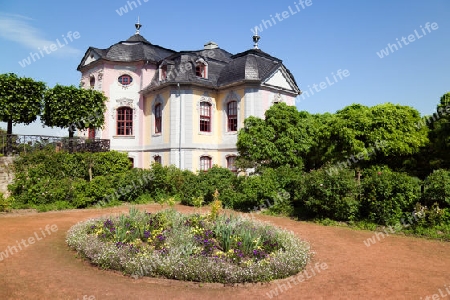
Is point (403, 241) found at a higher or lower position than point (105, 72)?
lower

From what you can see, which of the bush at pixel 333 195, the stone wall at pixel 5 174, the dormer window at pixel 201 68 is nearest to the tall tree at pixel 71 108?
the stone wall at pixel 5 174

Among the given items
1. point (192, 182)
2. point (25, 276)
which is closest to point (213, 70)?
point (192, 182)

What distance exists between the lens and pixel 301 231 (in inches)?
376

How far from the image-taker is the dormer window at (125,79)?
22.9 metres

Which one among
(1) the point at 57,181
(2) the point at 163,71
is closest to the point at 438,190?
(1) the point at 57,181

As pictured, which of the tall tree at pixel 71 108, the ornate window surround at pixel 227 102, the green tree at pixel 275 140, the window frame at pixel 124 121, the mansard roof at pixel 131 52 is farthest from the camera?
the window frame at pixel 124 121

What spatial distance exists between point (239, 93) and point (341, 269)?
15.7m

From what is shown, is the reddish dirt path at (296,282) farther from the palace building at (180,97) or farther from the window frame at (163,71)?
the window frame at (163,71)

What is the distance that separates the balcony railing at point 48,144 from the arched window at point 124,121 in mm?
3920

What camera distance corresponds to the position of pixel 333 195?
1043cm

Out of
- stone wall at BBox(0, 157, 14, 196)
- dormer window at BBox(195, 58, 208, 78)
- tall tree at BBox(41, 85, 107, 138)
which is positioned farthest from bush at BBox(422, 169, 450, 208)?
tall tree at BBox(41, 85, 107, 138)

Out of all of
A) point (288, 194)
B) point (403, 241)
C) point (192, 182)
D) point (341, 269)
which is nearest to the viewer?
point (341, 269)

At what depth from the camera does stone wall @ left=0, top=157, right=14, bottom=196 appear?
13.8 m

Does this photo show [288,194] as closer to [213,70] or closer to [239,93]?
[239,93]
